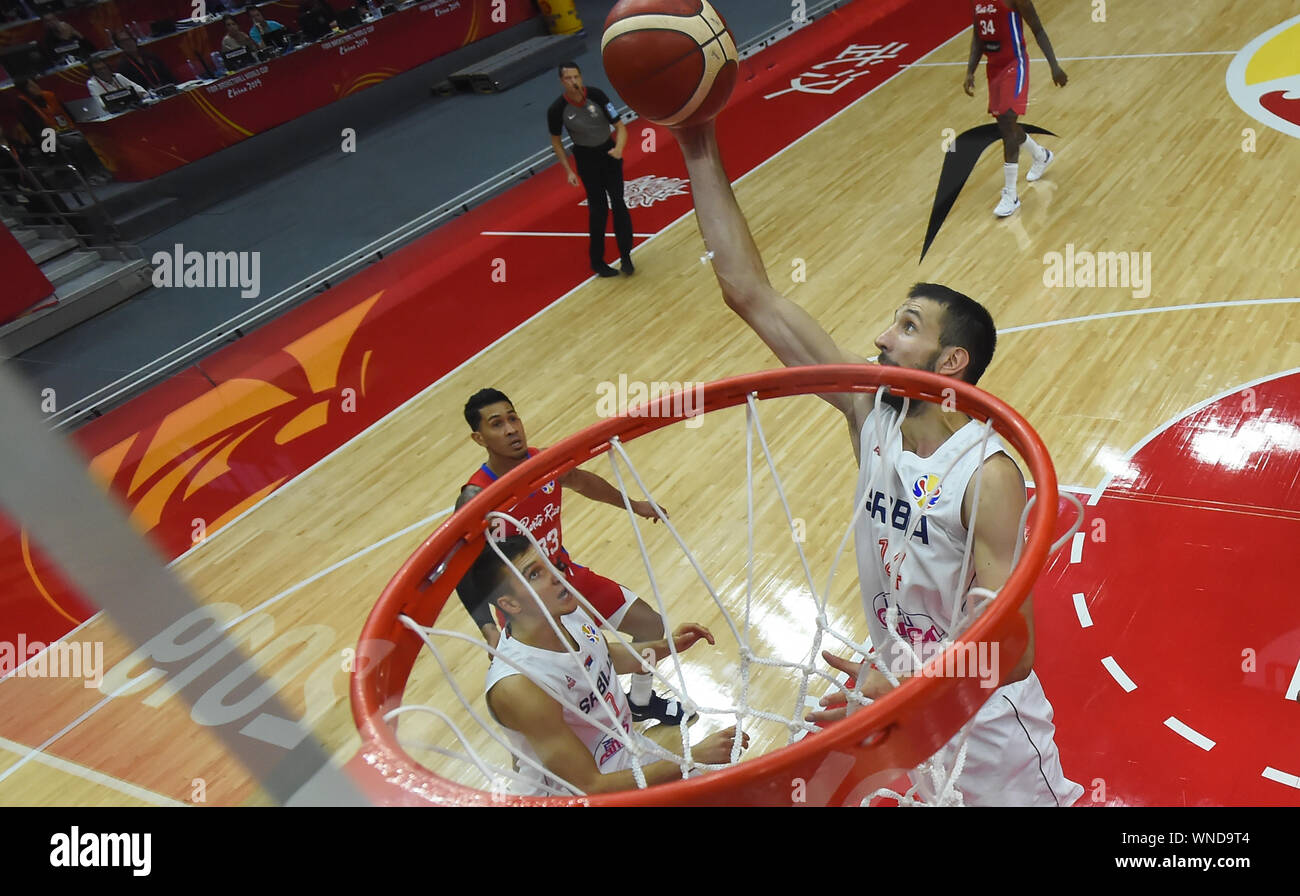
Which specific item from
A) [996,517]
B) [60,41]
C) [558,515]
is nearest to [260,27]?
[60,41]

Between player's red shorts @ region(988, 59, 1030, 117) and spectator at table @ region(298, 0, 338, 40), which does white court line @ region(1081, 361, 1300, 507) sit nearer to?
player's red shorts @ region(988, 59, 1030, 117)

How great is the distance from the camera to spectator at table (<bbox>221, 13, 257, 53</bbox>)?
33.3ft

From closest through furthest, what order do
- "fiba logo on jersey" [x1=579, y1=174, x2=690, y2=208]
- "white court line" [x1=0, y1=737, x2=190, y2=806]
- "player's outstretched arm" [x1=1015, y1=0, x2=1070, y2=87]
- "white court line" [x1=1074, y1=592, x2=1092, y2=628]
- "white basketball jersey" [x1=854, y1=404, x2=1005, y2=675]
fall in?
"white basketball jersey" [x1=854, y1=404, x2=1005, y2=675], "white court line" [x1=1074, y1=592, x2=1092, y2=628], "white court line" [x1=0, y1=737, x2=190, y2=806], "player's outstretched arm" [x1=1015, y1=0, x2=1070, y2=87], "fiba logo on jersey" [x1=579, y1=174, x2=690, y2=208]

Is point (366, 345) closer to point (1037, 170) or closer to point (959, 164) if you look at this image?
point (959, 164)

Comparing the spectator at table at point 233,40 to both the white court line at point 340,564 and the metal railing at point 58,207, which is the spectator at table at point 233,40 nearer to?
the metal railing at point 58,207

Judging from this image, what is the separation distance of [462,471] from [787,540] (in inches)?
79.9

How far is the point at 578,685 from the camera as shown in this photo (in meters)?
2.59

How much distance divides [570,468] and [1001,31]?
574 centimetres

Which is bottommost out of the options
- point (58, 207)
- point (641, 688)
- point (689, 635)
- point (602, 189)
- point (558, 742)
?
point (641, 688)

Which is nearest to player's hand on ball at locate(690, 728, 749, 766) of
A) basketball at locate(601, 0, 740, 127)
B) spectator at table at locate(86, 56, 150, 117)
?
basketball at locate(601, 0, 740, 127)

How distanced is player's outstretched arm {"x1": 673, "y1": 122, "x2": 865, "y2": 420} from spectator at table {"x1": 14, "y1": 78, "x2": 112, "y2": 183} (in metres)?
7.92
